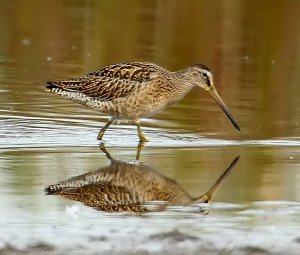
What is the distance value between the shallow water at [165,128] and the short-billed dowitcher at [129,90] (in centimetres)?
24

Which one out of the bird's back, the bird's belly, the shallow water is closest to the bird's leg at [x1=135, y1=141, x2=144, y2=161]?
the shallow water

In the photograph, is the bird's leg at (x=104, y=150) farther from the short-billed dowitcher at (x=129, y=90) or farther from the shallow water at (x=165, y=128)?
the short-billed dowitcher at (x=129, y=90)

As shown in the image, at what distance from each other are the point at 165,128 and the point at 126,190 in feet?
11.0

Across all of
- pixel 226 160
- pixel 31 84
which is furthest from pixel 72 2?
pixel 226 160

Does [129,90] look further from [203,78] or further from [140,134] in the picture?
[203,78]

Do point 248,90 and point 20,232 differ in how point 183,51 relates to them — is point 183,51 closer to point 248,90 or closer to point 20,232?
point 248,90

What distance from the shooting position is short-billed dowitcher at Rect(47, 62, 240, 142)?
12859mm

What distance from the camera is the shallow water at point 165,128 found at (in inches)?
320

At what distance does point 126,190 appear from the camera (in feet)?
31.3

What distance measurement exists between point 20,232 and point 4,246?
0.43m

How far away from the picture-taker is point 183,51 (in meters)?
18.3

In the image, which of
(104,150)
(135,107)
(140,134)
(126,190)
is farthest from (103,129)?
(126,190)

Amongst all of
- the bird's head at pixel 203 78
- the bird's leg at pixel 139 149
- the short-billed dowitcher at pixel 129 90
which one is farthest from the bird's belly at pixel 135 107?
the bird's leg at pixel 139 149

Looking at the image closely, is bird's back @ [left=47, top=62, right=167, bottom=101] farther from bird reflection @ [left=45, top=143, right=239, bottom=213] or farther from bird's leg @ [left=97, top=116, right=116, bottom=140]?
bird reflection @ [left=45, top=143, right=239, bottom=213]
